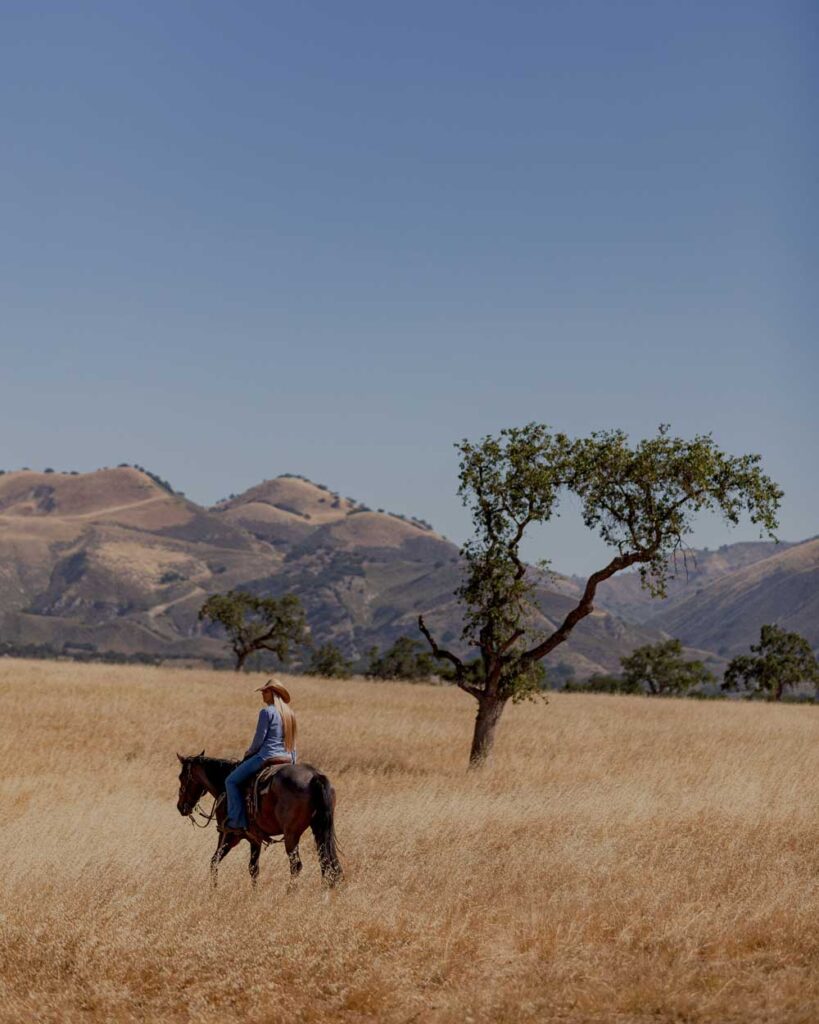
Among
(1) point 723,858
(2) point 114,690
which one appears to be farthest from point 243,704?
(1) point 723,858

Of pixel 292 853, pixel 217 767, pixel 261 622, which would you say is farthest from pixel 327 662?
pixel 292 853

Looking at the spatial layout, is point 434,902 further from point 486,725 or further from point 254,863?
point 486,725

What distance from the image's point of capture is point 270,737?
45.6 ft

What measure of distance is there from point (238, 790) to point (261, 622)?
5474 cm

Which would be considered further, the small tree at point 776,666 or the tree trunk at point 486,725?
the small tree at point 776,666

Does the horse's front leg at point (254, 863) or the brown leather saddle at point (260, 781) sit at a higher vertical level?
the brown leather saddle at point (260, 781)

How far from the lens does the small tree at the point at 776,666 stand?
6588cm

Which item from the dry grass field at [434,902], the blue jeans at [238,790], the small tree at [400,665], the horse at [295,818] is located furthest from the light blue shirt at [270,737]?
the small tree at [400,665]

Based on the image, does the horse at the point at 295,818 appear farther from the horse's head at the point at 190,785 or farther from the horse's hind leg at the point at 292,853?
the horse's head at the point at 190,785

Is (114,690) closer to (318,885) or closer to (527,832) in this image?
(527,832)

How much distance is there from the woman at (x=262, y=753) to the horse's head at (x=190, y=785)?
138 cm

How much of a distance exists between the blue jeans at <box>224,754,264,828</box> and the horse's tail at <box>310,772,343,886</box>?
0.99m

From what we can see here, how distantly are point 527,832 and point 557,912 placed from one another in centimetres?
525

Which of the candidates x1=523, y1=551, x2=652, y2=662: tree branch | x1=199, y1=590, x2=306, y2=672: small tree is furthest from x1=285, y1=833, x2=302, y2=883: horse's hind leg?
x1=199, y1=590, x2=306, y2=672: small tree
